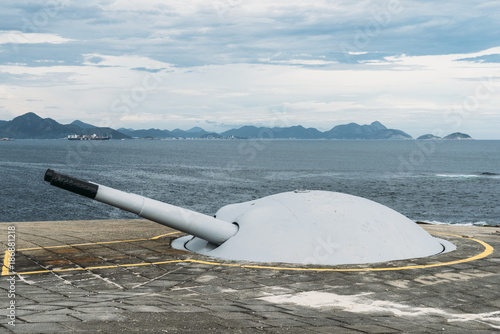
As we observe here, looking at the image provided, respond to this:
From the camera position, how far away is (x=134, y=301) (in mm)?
9883

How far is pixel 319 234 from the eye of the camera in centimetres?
1479

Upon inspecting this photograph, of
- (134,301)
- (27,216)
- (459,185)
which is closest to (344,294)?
(134,301)

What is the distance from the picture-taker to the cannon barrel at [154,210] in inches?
527

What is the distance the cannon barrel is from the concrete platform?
33.8 inches

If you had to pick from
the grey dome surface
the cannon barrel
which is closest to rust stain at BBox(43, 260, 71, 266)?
the cannon barrel

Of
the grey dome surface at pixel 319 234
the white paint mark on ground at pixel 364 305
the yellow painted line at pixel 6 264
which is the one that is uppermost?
the grey dome surface at pixel 319 234

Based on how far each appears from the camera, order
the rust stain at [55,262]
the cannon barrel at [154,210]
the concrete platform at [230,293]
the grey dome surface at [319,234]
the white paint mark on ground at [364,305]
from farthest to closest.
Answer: the grey dome surface at [319,234]
the rust stain at [55,262]
the cannon barrel at [154,210]
the white paint mark on ground at [364,305]
the concrete platform at [230,293]

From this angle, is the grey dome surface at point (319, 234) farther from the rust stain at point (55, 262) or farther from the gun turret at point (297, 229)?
the rust stain at point (55, 262)

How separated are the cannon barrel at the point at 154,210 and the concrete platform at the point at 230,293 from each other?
0.86m

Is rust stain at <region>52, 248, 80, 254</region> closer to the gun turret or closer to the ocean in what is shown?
the gun turret

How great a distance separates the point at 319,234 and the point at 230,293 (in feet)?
14.7

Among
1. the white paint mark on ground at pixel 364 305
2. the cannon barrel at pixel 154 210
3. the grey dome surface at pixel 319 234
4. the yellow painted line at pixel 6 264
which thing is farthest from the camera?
the grey dome surface at pixel 319 234

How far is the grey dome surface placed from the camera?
1448cm

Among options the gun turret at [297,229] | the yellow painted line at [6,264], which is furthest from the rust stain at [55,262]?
the gun turret at [297,229]
